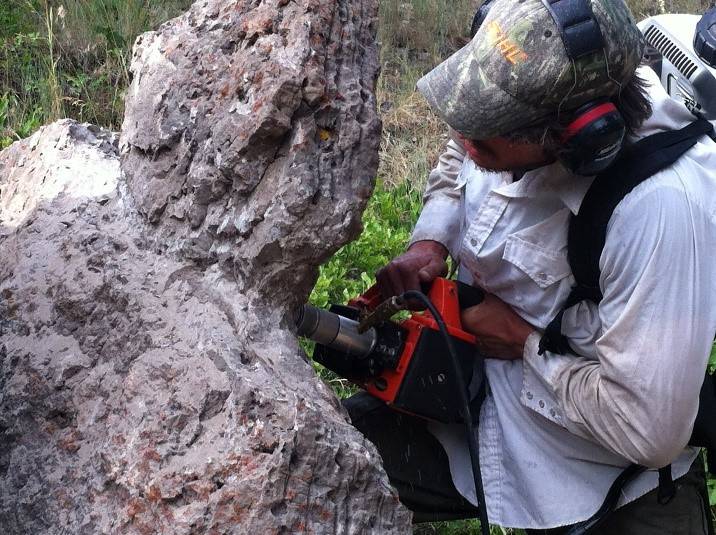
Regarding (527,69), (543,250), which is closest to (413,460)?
(543,250)

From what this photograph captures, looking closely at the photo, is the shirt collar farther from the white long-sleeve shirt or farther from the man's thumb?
the man's thumb

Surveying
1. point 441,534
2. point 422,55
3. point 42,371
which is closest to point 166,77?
point 42,371

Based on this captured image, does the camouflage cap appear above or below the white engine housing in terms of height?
above

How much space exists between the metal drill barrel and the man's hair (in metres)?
0.63

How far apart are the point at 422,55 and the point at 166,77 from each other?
528cm

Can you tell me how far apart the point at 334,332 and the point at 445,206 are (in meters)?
0.81

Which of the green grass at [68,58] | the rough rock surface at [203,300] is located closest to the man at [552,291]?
the rough rock surface at [203,300]

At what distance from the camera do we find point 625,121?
2133mm

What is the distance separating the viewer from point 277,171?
200 centimetres

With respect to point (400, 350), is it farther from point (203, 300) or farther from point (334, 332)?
point (203, 300)

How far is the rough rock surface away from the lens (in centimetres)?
170

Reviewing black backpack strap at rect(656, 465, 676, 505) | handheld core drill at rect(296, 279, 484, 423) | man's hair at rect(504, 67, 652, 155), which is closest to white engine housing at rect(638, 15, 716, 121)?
man's hair at rect(504, 67, 652, 155)

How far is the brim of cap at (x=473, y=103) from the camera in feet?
6.49

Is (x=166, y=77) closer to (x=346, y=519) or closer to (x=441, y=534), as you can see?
(x=346, y=519)
